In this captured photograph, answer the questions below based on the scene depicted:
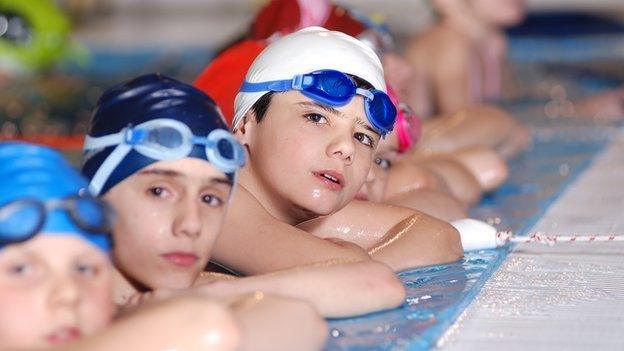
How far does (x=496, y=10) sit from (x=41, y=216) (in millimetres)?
5497

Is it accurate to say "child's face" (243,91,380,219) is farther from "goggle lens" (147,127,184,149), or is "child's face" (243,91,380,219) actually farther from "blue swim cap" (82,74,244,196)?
"goggle lens" (147,127,184,149)

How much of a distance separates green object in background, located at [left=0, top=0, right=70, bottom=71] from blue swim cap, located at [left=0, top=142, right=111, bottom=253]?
17.4 ft

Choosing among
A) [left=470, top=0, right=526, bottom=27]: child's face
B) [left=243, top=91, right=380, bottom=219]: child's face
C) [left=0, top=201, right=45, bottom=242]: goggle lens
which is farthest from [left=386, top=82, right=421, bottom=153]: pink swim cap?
[left=470, top=0, right=526, bottom=27]: child's face

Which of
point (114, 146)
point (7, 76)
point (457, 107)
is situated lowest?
point (7, 76)

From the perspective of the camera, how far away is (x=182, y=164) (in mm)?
2861

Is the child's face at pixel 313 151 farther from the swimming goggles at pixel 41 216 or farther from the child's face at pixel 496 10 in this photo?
the child's face at pixel 496 10

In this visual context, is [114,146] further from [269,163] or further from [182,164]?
[269,163]

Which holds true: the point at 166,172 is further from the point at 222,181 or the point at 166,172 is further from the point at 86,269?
the point at 86,269

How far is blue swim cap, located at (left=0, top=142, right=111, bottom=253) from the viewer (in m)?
2.44

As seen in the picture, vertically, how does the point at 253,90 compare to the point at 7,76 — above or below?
above

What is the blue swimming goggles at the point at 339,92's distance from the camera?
3434mm

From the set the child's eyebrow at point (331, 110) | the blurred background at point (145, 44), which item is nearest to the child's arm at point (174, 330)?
the child's eyebrow at point (331, 110)

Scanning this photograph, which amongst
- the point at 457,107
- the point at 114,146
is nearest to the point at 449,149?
the point at 457,107

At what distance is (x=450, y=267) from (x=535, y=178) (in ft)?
7.04
